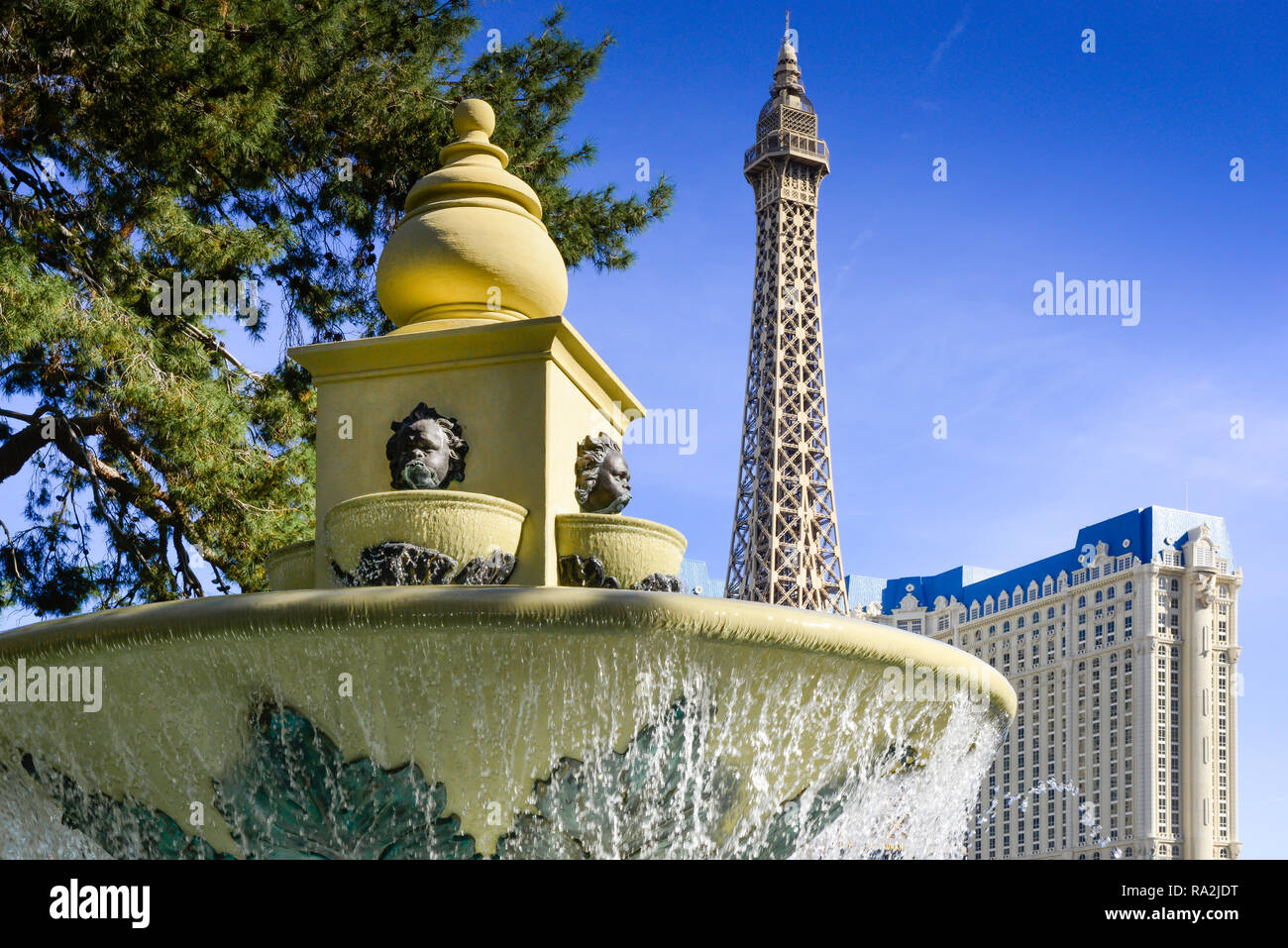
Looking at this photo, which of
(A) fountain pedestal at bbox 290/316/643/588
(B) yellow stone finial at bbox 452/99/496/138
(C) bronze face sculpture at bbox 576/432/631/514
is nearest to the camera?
(A) fountain pedestal at bbox 290/316/643/588

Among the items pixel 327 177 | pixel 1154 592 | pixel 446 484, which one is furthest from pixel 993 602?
pixel 446 484

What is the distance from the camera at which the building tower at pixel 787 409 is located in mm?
63219

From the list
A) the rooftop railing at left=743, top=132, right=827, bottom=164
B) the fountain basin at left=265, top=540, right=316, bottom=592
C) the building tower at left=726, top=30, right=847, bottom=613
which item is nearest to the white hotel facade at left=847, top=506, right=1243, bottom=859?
the building tower at left=726, top=30, right=847, bottom=613

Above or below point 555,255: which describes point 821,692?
below

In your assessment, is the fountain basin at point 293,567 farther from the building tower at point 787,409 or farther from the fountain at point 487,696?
the building tower at point 787,409

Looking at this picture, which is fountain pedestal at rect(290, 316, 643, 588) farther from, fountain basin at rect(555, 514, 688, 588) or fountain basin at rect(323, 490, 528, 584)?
fountain basin at rect(323, 490, 528, 584)

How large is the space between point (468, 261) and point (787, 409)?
199 feet

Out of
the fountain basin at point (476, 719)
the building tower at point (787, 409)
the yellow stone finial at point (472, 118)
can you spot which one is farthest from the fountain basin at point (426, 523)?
the building tower at point (787, 409)

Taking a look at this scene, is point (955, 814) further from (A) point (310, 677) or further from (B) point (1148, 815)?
(B) point (1148, 815)

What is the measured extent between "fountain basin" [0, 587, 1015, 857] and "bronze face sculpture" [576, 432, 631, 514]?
49.6 inches

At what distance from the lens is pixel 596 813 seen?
3.91 m

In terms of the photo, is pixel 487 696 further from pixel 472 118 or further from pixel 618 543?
pixel 472 118

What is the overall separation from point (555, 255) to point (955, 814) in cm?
261

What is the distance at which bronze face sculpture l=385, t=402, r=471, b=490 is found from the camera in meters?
4.67
